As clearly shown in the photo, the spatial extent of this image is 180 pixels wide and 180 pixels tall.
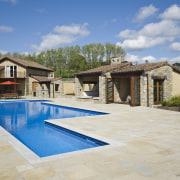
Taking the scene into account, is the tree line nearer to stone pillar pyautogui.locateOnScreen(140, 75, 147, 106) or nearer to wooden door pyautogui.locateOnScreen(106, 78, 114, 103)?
wooden door pyautogui.locateOnScreen(106, 78, 114, 103)

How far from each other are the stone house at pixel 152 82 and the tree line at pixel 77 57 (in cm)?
2363

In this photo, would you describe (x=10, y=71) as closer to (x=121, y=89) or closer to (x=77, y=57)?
(x=77, y=57)

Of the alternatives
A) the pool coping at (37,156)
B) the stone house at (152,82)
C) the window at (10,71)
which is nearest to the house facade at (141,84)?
the stone house at (152,82)

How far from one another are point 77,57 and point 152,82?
28.4m

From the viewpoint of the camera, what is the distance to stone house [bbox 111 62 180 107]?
42.4ft

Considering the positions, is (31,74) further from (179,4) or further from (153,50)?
(179,4)

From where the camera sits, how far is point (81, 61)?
3931cm

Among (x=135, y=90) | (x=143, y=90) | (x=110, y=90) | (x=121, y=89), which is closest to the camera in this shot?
(x=143, y=90)

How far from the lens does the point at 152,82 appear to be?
1307 centimetres

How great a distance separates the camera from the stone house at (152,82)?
12.9 metres

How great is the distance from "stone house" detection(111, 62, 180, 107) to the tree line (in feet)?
77.5

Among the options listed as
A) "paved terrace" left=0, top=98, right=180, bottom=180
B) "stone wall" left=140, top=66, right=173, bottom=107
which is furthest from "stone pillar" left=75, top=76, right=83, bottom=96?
"paved terrace" left=0, top=98, right=180, bottom=180

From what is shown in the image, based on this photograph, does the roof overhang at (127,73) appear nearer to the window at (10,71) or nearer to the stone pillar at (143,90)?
the stone pillar at (143,90)

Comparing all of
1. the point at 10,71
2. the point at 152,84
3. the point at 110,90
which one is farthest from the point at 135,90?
the point at 10,71
